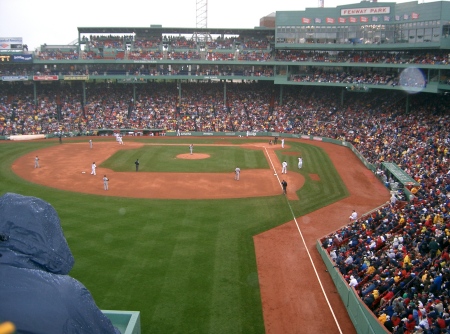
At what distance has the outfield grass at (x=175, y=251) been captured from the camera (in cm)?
1516

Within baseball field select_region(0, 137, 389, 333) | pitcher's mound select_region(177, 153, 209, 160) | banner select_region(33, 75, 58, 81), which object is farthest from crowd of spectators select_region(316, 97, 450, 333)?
banner select_region(33, 75, 58, 81)

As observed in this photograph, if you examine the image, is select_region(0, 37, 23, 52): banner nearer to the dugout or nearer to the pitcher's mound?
the pitcher's mound

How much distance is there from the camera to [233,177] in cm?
3481

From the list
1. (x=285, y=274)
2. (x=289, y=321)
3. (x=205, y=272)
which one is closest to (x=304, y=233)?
(x=285, y=274)

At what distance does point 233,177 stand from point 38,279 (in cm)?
3207

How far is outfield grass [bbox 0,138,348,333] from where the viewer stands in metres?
15.2

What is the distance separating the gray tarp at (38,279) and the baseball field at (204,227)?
11.5 metres

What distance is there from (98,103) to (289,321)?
54.3 metres

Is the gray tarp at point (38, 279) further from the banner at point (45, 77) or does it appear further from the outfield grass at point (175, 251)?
the banner at point (45, 77)

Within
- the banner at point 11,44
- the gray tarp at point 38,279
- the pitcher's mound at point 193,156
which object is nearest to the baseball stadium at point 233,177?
the gray tarp at point 38,279

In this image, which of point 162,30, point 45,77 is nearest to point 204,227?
point 45,77

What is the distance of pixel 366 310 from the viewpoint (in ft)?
45.3

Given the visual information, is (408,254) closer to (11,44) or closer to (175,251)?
(175,251)

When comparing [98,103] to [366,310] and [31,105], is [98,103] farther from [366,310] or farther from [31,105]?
[366,310]
